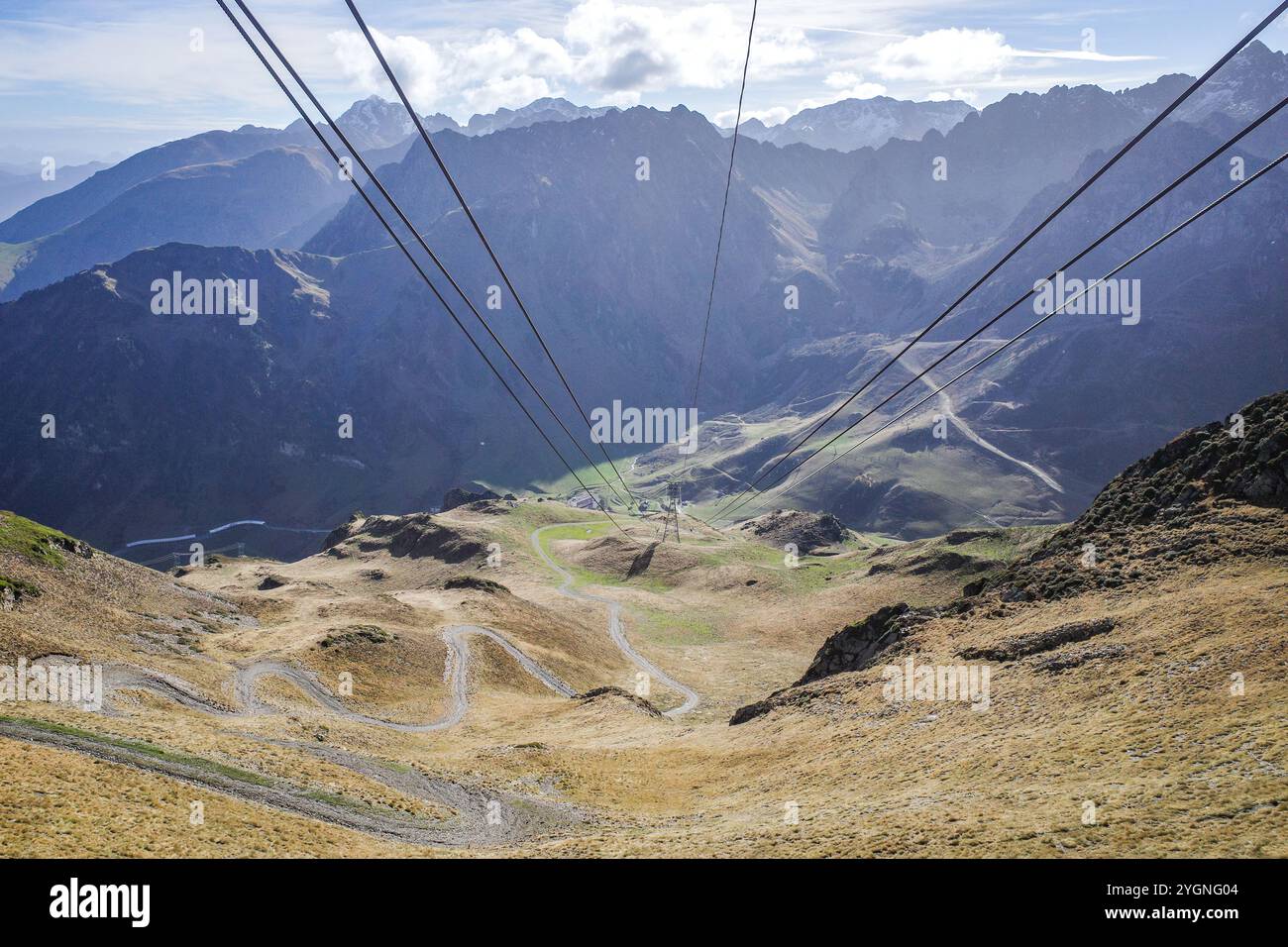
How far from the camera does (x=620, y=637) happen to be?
82.1 metres

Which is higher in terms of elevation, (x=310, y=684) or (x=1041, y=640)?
(x=1041, y=640)

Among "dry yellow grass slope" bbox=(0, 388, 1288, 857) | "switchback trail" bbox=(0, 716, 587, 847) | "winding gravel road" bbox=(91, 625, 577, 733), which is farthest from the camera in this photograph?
"winding gravel road" bbox=(91, 625, 577, 733)

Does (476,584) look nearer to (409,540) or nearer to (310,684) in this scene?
(310,684)

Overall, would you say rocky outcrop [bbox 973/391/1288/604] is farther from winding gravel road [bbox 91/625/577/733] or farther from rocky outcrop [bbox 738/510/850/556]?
rocky outcrop [bbox 738/510/850/556]

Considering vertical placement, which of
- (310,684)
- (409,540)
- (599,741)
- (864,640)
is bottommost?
(599,741)

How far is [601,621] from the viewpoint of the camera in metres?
86.2

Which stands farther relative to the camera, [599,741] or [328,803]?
[599,741]

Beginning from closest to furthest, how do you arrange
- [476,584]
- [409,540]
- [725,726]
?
[725,726] < [476,584] < [409,540]

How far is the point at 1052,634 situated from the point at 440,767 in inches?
1065

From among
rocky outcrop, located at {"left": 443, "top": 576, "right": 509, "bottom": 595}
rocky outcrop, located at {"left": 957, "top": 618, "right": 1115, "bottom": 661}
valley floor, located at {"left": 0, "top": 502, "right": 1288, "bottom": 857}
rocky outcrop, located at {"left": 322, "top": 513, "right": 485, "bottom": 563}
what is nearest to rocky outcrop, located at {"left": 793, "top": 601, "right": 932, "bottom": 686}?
valley floor, located at {"left": 0, "top": 502, "right": 1288, "bottom": 857}

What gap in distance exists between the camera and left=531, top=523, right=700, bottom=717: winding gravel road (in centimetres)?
6156

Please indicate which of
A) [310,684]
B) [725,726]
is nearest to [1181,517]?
[725,726]
